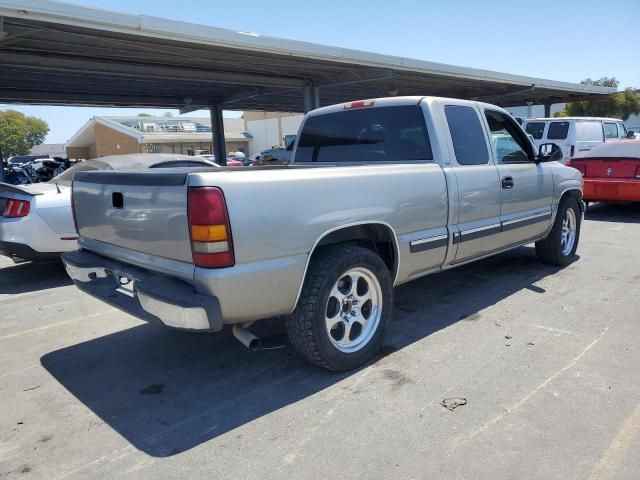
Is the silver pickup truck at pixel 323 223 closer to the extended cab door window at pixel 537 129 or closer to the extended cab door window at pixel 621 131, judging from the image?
the extended cab door window at pixel 537 129

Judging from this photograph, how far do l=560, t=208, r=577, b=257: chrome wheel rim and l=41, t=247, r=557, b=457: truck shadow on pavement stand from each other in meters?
1.80

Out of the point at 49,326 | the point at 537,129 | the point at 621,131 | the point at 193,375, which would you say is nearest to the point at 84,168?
the point at 49,326

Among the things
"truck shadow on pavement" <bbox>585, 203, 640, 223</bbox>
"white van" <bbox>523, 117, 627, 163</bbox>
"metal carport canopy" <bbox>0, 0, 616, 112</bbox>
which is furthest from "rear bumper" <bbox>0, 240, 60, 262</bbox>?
"white van" <bbox>523, 117, 627, 163</bbox>

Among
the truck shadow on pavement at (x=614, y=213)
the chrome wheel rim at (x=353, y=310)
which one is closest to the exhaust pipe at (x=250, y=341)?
the chrome wheel rim at (x=353, y=310)

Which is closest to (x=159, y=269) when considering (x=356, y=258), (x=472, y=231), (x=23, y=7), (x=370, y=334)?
(x=356, y=258)

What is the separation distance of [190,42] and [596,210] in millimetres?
9420

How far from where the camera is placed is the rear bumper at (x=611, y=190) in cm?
952

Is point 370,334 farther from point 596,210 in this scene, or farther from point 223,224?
point 596,210

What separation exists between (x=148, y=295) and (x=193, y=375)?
925mm

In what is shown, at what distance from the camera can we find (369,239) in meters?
3.86

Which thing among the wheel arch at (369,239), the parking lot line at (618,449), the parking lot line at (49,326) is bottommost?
the parking lot line at (49,326)

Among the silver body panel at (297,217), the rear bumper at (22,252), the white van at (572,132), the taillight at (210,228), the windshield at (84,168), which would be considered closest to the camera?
the taillight at (210,228)

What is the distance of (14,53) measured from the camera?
10438 millimetres

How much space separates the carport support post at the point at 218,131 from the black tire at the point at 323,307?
1865 cm
